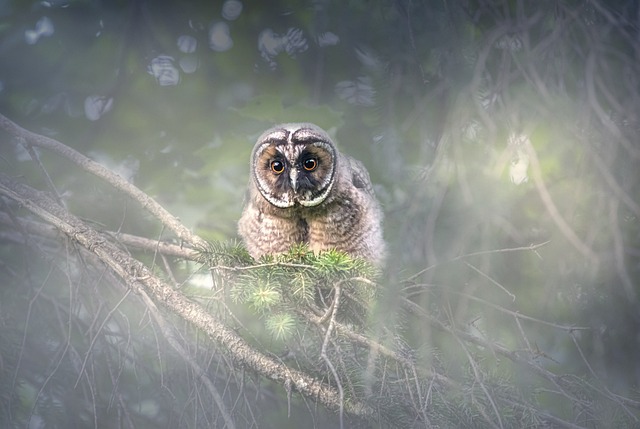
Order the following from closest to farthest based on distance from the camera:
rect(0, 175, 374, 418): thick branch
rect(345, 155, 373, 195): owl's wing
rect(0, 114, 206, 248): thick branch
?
rect(0, 175, 374, 418): thick branch, rect(0, 114, 206, 248): thick branch, rect(345, 155, 373, 195): owl's wing

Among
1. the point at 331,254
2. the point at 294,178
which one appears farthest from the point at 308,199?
the point at 331,254

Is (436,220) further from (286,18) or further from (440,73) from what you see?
(286,18)

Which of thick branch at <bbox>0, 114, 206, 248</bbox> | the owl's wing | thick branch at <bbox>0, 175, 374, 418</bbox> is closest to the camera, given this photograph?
thick branch at <bbox>0, 175, 374, 418</bbox>

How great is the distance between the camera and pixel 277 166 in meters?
1.31

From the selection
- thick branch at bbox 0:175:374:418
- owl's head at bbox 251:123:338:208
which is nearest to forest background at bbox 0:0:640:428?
thick branch at bbox 0:175:374:418

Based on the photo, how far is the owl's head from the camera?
4.18ft

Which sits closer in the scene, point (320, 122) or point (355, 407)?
point (355, 407)

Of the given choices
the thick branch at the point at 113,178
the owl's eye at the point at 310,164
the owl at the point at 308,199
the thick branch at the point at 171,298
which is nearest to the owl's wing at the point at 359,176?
the owl at the point at 308,199

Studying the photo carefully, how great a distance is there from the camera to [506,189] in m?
1.20

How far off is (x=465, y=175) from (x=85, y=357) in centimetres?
71

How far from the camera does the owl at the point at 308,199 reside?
129cm

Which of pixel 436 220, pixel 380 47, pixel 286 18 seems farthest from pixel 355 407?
pixel 286 18

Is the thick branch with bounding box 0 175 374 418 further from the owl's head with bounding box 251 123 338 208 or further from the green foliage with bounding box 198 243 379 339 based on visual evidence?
the owl's head with bounding box 251 123 338 208

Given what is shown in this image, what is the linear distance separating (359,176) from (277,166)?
20 centimetres
